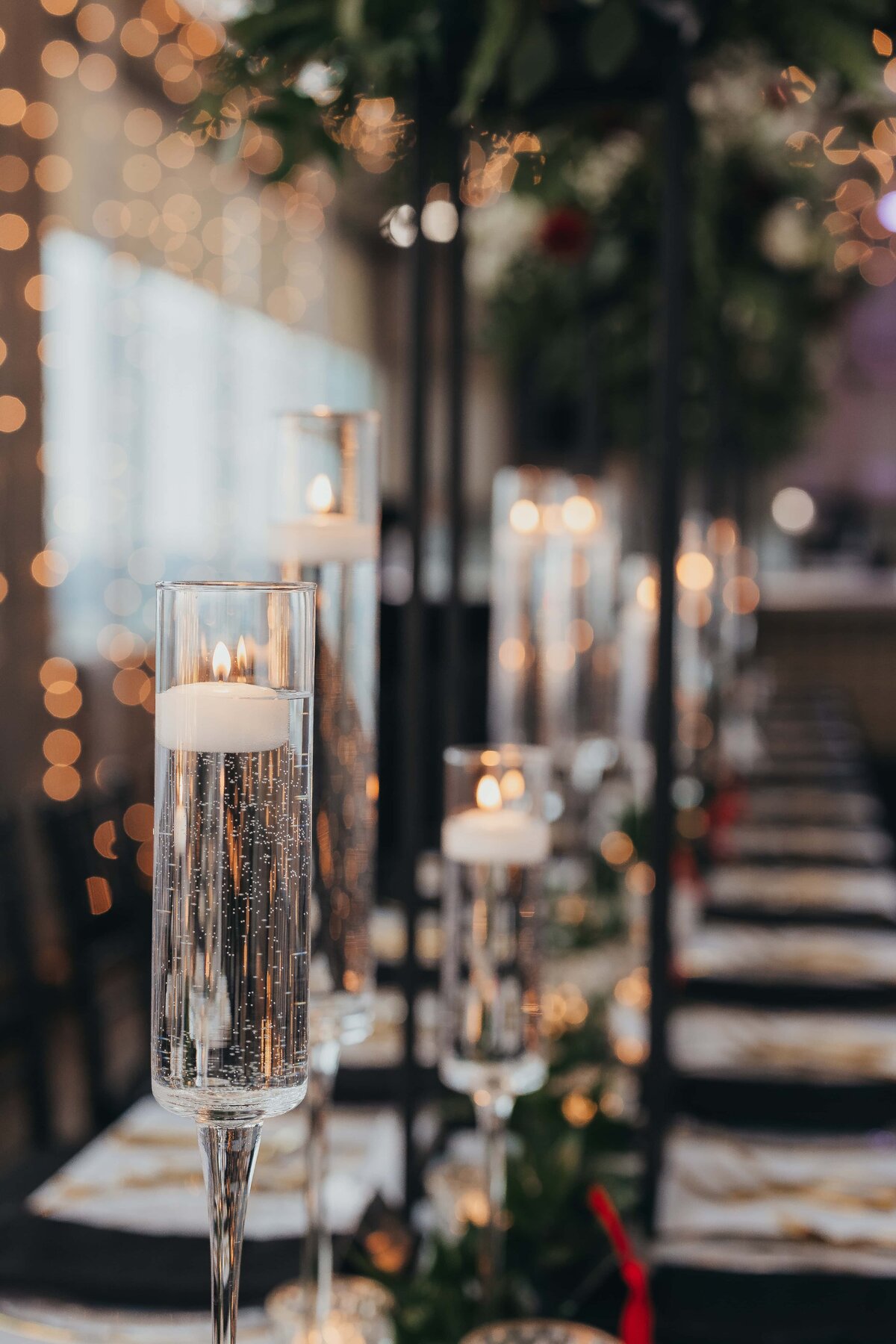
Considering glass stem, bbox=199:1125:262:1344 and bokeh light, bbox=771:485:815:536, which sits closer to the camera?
glass stem, bbox=199:1125:262:1344

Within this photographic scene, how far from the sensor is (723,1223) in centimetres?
112

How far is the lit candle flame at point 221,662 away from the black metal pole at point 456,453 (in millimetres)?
738

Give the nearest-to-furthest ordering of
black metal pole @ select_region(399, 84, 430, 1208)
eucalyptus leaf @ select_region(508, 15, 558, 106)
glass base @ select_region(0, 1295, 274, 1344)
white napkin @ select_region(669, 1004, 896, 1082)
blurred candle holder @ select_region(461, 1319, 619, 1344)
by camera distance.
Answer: blurred candle holder @ select_region(461, 1319, 619, 1344) < glass base @ select_region(0, 1295, 274, 1344) < eucalyptus leaf @ select_region(508, 15, 558, 106) < black metal pole @ select_region(399, 84, 430, 1208) < white napkin @ select_region(669, 1004, 896, 1082)

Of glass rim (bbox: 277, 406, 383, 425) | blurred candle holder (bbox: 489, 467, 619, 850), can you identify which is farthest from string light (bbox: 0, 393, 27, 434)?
glass rim (bbox: 277, 406, 383, 425)

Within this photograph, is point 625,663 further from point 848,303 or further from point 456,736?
point 848,303

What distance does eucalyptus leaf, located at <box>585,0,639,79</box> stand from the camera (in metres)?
1.04

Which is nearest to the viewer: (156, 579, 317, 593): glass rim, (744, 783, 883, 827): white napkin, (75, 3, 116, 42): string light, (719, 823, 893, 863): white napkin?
(156, 579, 317, 593): glass rim

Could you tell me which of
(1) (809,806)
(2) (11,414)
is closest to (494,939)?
(1) (809,806)

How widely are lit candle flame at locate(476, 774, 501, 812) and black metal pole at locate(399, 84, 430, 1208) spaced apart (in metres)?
0.27

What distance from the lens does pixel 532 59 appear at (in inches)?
41.2

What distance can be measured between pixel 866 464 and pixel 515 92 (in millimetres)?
8907

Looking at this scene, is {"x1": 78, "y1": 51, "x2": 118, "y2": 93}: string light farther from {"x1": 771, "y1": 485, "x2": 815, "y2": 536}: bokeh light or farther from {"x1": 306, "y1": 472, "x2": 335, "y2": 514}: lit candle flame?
{"x1": 771, "y1": 485, "x2": 815, "y2": 536}: bokeh light

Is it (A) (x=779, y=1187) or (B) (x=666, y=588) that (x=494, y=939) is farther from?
(A) (x=779, y=1187)

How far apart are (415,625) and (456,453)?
0.59 feet
